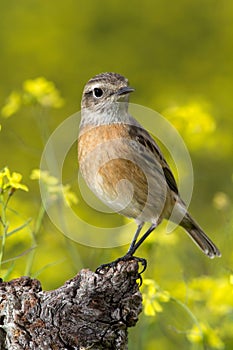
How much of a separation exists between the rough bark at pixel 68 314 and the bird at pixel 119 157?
1.27 meters

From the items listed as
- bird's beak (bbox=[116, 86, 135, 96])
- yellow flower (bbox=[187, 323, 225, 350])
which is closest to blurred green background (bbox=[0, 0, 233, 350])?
yellow flower (bbox=[187, 323, 225, 350])

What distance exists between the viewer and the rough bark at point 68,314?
425 centimetres

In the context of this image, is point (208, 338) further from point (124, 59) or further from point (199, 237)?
point (124, 59)

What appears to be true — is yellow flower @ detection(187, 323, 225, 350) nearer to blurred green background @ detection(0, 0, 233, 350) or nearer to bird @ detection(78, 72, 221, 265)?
bird @ detection(78, 72, 221, 265)

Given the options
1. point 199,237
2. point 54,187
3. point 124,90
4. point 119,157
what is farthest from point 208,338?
point 124,90

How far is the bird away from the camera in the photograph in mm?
5691

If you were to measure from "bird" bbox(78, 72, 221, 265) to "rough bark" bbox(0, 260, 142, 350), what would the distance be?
1.27 metres

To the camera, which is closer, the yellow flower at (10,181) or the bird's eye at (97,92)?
the yellow flower at (10,181)

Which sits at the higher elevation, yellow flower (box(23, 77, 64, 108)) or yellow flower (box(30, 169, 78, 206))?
yellow flower (box(23, 77, 64, 108))

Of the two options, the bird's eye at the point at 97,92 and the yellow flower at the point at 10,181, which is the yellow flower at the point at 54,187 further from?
the yellow flower at the point at 10,181

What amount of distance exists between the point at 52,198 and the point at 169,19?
722cm

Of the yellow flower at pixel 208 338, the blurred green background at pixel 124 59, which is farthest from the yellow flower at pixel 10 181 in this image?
the blurred green background at pixel 124 59

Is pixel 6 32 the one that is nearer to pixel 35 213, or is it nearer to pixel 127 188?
pixel 35 213

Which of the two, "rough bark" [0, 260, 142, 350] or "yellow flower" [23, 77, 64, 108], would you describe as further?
"yellow flower" [23, 77, 64, 108]
